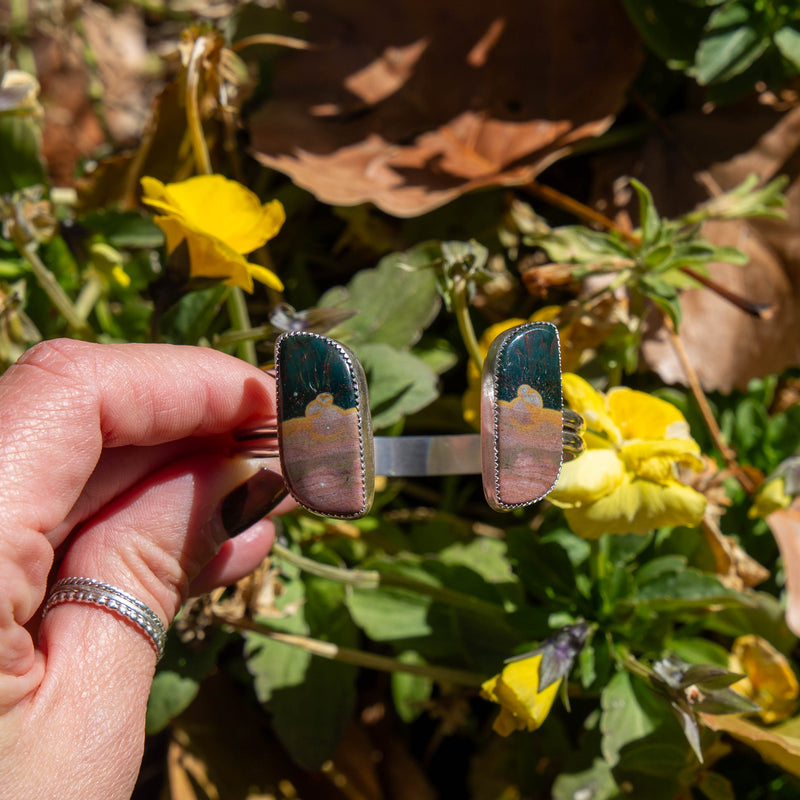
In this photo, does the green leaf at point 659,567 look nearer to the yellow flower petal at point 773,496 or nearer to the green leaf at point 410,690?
the yellow flower petal at point 773,496

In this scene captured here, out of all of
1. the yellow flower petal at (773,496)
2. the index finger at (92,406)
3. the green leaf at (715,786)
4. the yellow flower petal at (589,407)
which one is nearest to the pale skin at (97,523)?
the index finger at (92,406)

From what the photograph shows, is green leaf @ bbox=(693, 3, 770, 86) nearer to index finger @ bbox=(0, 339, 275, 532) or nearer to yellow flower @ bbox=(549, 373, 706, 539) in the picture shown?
yellow flower @ bbox=(549, 373, 706, 539)

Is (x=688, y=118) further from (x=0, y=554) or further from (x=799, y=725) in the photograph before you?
(x=0, y=554)

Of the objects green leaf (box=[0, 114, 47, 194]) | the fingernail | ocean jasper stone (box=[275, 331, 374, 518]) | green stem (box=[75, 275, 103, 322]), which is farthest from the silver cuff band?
green leaf (box=[0, 114, 47, 194])

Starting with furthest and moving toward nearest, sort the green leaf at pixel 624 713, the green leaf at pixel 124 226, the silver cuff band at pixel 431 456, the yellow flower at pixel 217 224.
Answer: the green leaf at pixel 124 226 → the green leaf at pixel 624 713 → the yellow flower at pixel 217 224 → the silver cuff band at pixel 431 456

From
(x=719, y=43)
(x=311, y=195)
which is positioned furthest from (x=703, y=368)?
(x=311, y=195)

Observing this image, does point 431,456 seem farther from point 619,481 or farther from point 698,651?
point 698,651
